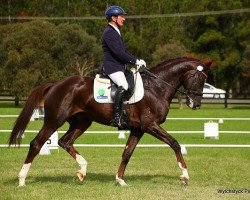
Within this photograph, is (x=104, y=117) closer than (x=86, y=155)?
Yes

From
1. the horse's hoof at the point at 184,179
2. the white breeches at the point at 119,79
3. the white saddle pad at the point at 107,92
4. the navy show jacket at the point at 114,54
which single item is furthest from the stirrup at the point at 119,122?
the horse's hoof at the point at 184,179

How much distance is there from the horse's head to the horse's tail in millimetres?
2492

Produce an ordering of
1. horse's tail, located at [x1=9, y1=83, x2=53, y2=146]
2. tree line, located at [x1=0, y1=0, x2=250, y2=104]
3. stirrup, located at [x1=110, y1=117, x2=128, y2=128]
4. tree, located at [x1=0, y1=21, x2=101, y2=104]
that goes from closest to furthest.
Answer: stirrup, located at [x1=110, y1=117, x2=128, y2=128]
horse's tail, located at [x1=9, y1=83, x2=53, y2=146]
tree, located at [x1=0, y1=21, x2=101, y2=104]
tree line, located at [x1=0, y1=0, x2=250, y2=104]

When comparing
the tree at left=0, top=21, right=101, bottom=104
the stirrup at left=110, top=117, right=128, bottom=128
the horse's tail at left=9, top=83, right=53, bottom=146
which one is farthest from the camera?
the tree at left=0, top=21, right=101, bottom=104

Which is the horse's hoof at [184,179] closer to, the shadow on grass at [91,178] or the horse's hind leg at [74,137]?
the shadow on grass at [91,178]

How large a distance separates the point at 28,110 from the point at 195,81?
3.05 meters

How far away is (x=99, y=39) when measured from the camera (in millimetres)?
57906

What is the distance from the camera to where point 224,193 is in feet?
32.6

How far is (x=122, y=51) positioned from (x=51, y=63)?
37.8m

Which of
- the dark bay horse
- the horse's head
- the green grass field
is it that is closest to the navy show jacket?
the dark bay horse

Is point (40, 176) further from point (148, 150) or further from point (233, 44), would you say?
point (233, 44)

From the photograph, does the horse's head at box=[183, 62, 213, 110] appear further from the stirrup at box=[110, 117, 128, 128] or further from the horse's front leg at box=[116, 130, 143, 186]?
the stirrup at box=[110, 117, 128, 128]

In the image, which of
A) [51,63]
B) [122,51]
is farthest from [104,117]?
[51,63]

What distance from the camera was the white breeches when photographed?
35.7 feet
